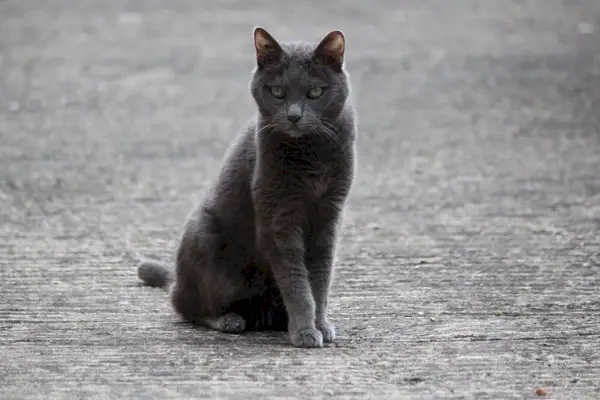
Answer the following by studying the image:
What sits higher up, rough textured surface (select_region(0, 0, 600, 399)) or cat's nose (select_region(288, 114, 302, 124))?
cat's nose (select_region(288, 114, 302, 124))

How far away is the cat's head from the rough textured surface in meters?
0.56

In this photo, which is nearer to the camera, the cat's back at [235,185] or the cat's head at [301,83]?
the cat's head at [301,83]

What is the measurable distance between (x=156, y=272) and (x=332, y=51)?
930mm

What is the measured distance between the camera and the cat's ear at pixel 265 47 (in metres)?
2.58

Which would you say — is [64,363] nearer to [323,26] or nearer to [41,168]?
[41,168]

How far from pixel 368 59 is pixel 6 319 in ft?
12.6

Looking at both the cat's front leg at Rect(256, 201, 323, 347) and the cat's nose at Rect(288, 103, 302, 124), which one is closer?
the cat's nose at Rect(288, 103, 302, 124)

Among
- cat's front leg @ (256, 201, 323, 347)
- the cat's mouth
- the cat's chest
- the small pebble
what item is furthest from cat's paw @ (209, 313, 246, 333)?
the small pebble

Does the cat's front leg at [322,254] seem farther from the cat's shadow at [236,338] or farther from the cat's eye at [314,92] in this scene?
the cat's eye at [314,92]

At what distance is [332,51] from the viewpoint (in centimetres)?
258

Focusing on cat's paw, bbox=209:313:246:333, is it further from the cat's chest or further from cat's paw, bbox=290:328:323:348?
the cat's chest

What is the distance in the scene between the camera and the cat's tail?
3102 mm

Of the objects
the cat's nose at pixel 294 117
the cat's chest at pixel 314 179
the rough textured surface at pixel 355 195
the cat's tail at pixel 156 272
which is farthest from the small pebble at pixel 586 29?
the cat's nose at pixel 294 117

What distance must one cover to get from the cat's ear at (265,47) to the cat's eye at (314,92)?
0.41 ft
